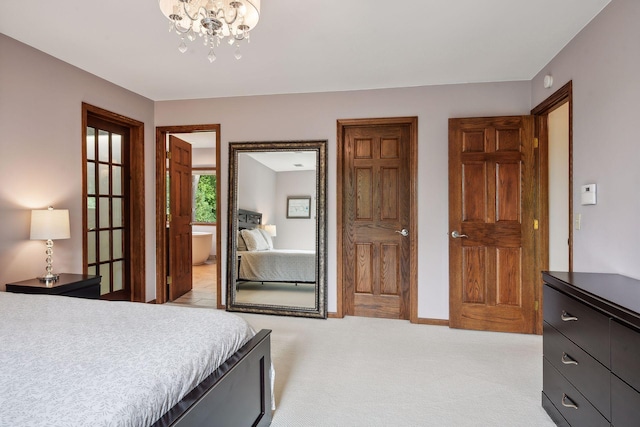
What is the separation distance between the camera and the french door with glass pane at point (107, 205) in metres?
3.53

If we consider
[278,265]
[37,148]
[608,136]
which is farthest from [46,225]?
[608,136]

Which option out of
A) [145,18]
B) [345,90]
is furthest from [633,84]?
[145,18]

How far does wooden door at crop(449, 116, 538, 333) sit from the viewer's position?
3.34 metres

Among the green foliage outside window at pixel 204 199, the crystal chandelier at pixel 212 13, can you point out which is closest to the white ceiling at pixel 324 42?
the crystal chandelier at pixel 212 13

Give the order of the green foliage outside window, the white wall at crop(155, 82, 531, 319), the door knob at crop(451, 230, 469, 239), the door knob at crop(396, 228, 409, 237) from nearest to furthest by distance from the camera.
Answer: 1. the door knob at crop(451, 230, 469, 239)
2. the white wall at crop(155, 82, 531, 319)
3. the door knob at crop(396, 228, 409, 237)
4. the green foliage outside window

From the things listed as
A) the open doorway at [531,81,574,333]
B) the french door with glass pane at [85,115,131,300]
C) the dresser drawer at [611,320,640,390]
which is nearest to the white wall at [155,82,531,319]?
the open doorway at [531,81,574,333]

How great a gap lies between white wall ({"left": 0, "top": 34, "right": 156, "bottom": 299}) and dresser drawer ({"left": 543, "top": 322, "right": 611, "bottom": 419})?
12.0 feet

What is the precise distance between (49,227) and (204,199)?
501 centimetres

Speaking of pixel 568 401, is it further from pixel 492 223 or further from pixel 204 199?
pixel 204 199

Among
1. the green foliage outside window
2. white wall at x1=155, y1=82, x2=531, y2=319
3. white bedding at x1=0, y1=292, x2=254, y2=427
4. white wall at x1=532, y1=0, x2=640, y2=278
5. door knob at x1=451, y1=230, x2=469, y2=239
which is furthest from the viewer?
the green foliage outside window

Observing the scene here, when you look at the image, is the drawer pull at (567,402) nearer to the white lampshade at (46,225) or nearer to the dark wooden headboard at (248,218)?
the dark wooden headboard at (248,218)

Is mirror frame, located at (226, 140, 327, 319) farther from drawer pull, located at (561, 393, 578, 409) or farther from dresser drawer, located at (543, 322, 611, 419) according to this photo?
drawer pull, located at (561, 393, 578, 409)

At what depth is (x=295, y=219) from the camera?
388 cm

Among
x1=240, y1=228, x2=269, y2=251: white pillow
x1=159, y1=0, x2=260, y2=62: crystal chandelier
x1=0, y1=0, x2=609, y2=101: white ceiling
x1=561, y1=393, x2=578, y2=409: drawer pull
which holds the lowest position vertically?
x1=561, y1=393, x2=578, y2=409: drawer pull
